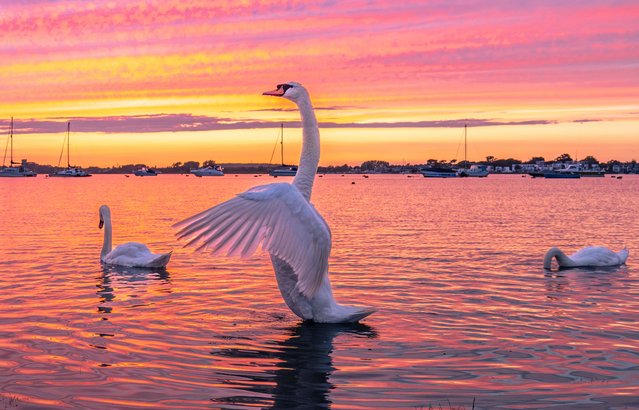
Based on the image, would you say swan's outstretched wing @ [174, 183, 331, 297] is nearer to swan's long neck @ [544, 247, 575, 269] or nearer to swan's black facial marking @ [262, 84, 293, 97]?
swan's black facial marking @ [262, 84, 293, 97]

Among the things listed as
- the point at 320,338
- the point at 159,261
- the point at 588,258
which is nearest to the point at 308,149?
the point at 320,338

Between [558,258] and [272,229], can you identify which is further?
[558,258]

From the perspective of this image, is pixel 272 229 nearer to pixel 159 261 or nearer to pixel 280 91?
pixel 280 91

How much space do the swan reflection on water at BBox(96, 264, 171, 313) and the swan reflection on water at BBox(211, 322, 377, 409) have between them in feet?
13.4

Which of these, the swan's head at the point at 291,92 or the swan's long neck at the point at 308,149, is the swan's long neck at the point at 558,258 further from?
the swan's head at the point at 291,92

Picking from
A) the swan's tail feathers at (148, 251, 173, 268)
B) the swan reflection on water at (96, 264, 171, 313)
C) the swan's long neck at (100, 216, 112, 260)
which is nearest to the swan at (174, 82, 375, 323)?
the swan reflection on water at (96, 264, 171, 313)

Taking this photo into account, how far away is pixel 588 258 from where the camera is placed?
69.9 feet

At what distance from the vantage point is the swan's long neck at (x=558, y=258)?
20.7 m

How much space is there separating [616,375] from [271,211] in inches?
188

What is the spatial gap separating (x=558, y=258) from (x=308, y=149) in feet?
36.6

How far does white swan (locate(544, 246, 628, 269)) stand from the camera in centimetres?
2078

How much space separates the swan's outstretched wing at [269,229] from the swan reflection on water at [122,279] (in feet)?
17.8

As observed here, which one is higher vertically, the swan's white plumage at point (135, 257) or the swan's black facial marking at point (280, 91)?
the swan's black facial marking at point (280, 91)

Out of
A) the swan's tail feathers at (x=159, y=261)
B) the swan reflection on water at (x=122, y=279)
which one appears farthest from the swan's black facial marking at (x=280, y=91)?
the swan's tail feathers at (x=159, y=261)
